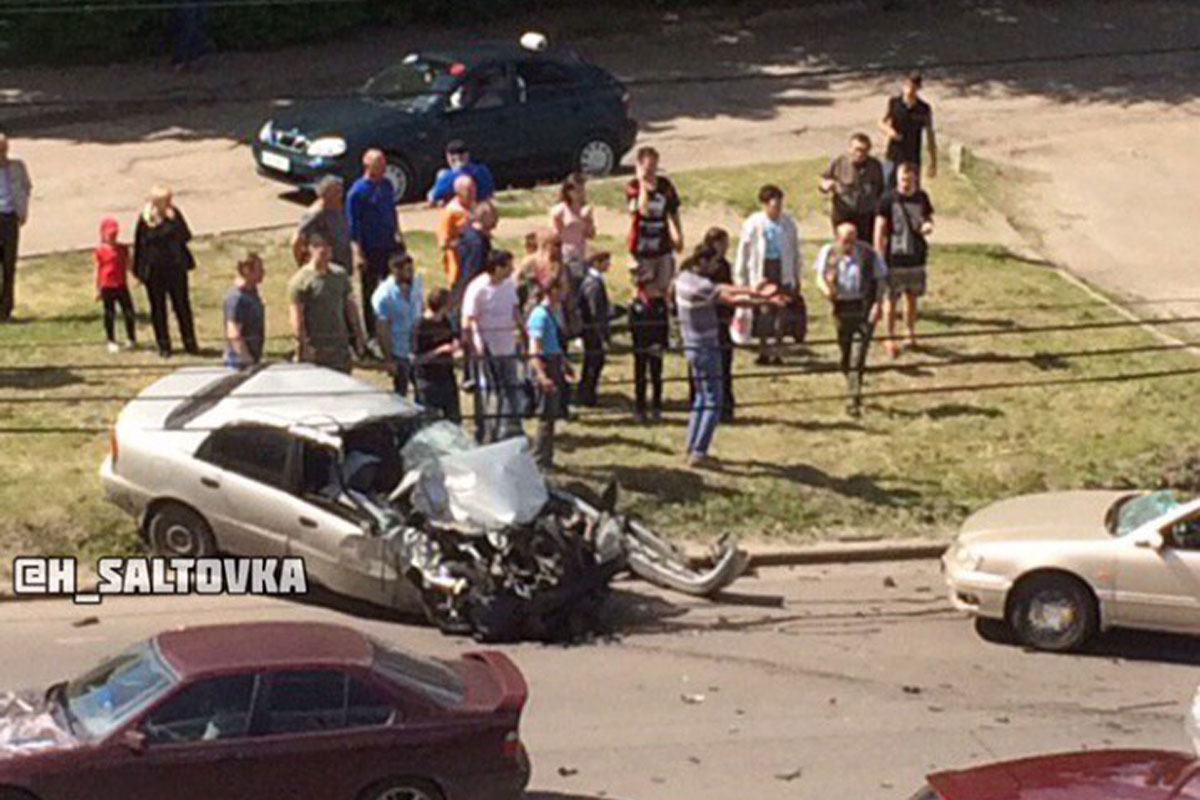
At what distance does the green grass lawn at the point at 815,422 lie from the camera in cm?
2189

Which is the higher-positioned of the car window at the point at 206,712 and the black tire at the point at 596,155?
the black tire at the point at 596,155

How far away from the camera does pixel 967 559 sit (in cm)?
1941

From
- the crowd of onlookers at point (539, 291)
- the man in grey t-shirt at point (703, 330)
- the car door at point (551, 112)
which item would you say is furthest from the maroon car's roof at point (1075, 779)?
the car door at point (551, 112)

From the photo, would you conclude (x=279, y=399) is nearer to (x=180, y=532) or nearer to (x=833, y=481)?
(x=180, y=532)

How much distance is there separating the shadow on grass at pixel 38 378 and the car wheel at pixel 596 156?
335 inches

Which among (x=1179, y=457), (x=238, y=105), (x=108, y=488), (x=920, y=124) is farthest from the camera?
(x=238, y=105)

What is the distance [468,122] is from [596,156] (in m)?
1.84

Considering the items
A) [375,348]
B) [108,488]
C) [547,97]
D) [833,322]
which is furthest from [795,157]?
[108,488]

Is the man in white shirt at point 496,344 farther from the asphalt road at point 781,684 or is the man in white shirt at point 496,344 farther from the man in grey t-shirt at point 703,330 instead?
the asphalt road at point 781,684

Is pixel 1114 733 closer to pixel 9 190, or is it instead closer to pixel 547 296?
pixel 547 296

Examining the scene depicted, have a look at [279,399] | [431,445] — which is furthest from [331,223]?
[431,445]

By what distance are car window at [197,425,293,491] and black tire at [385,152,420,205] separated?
31.6 ft

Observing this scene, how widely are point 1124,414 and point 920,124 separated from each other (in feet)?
16.4

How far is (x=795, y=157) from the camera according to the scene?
104ft
